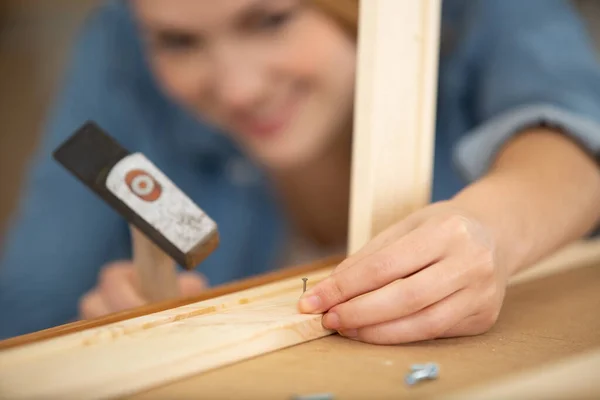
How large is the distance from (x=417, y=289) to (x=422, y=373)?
7cm

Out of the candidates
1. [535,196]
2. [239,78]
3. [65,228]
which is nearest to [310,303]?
[535,196]

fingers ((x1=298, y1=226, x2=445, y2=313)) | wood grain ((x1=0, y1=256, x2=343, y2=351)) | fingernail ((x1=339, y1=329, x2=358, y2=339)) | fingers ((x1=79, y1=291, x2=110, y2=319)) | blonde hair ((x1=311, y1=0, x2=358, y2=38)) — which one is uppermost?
blonde hair ((x1=311, y1=0, x2=358, y2=38))

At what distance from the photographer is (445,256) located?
1.42ft

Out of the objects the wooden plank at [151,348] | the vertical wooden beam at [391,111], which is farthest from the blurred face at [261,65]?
the wooden plank at [151,348]

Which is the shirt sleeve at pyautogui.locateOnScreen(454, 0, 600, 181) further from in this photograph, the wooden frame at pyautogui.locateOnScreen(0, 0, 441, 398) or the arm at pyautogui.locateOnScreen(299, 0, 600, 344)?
the wooden frame at pyautogui.locateOnScreen(0, 0, 441, 398)

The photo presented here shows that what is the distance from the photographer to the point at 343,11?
833 mm

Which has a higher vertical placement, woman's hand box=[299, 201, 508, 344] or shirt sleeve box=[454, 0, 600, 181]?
shirt sleeve box=[454, 0, 600, 181]

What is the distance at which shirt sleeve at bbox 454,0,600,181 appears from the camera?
69cm

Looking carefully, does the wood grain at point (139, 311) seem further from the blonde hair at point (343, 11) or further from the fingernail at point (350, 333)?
the blonde hair at point (343, 11)

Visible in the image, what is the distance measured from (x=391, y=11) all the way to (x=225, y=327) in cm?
30

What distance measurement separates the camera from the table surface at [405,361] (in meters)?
0.36

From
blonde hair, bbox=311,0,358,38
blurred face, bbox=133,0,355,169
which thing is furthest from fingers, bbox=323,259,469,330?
blurred face, bbox=133,0,355,169

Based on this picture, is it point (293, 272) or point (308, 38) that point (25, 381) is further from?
point (308, 38)

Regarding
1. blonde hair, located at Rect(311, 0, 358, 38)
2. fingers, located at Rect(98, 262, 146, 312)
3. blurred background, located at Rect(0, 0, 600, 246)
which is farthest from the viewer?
blurred background, located at Rect(0, 0, 600, 246)
